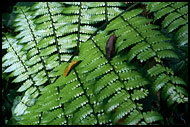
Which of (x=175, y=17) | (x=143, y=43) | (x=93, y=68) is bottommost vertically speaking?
(x=93, y=68)

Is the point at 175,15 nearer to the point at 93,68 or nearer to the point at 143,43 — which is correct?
the point at 143,43

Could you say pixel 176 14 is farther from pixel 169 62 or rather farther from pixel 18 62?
pixel 18 62

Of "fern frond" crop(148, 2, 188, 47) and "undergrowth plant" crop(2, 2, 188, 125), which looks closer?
"undergrowth plant" crop(2, 2, 188, 125)

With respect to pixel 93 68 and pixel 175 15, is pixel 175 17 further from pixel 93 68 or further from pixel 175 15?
pixel 93 68

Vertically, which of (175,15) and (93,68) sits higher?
(175,15)

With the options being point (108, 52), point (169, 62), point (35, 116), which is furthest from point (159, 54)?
point (35, 116)

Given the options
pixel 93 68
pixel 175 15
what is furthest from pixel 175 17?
pixel 93 68

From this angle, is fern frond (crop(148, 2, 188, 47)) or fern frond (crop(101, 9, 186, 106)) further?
fern frond (crop(148, 2, 188, 47))

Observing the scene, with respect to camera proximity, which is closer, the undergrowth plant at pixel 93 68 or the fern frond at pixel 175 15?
the undergrowth plant at pixel 93 68

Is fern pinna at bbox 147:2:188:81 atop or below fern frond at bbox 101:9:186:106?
atop
